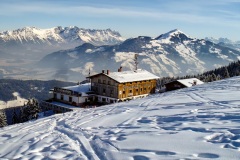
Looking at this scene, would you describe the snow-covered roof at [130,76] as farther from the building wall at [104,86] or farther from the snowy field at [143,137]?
the snowy field at [143,137]

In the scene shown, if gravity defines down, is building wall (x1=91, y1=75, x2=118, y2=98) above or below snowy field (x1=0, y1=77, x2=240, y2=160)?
above

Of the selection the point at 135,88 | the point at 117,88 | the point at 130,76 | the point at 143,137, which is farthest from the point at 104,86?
the point at 143,137

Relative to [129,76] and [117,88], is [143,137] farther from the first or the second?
[129,76]

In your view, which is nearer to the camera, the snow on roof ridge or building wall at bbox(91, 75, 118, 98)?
building wall at bbox(91, 75, 118, 98)

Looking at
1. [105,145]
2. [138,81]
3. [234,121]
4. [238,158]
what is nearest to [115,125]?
[105,145]

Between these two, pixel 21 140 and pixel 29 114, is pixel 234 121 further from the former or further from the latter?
pixel 29 114

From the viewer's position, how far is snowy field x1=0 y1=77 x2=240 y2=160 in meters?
11.7

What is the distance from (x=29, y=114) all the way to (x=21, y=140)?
4817 centimetres

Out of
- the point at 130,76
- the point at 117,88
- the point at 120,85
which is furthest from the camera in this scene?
the point at 130,76

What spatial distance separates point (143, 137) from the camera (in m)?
14.1

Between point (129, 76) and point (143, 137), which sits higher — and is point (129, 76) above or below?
→ above

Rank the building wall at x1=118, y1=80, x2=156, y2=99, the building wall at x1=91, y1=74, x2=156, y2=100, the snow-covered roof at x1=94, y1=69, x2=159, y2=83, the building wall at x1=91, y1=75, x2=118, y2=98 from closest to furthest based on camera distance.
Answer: the building wall at x1=91, y1=74, x2=156, y2=100, the building wall at x1=91, y1=75, x2=118, y2=98, the building wall at x1=118, y1=80, x2=156, y2=99, the snow-covered roof at x1=94, y1=69, x2=159, y2=83

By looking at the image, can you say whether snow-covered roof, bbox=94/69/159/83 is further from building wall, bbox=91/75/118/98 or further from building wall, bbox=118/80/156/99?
building wall, bbox=91/75/118/98

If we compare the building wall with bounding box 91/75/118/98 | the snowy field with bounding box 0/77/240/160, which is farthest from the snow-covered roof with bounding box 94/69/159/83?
the snowy field with bounding box 0/77/240/160
